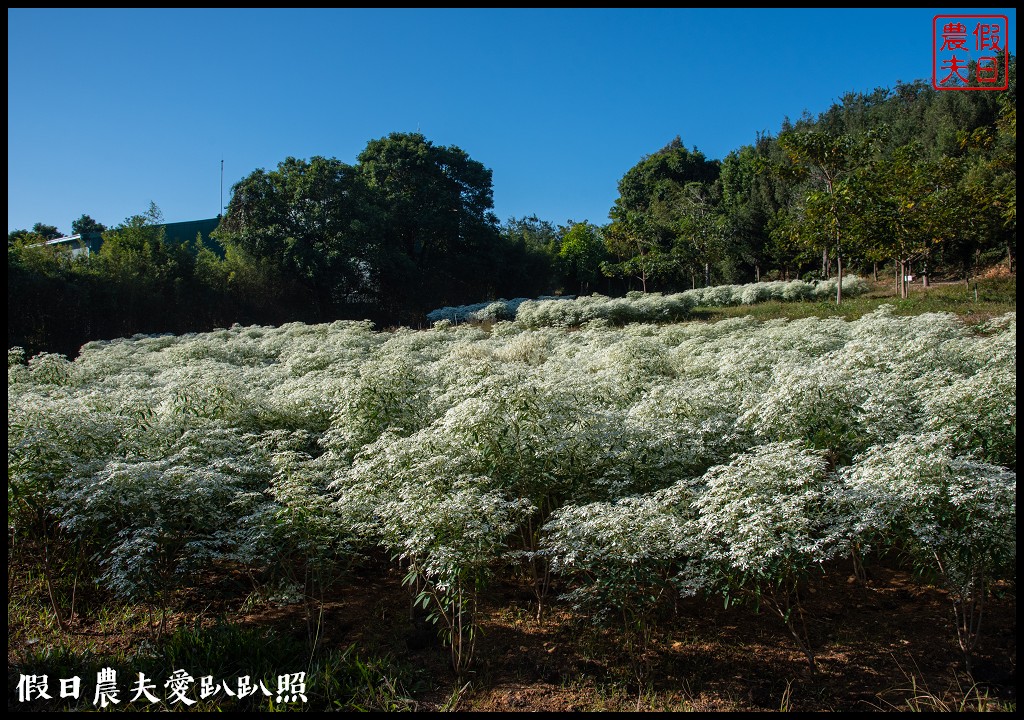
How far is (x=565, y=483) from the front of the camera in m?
4.18

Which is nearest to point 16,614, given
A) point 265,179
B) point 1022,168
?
point 1022,168

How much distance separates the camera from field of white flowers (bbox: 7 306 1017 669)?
122 inches

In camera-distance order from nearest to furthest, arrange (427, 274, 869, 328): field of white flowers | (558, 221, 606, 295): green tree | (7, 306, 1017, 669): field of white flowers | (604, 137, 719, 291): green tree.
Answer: (7, 306, 1017, 669): field of white flowers → (427, 274, 869, 328): field of white flowers → (604, 137, 719, 291): green tree → (558, 221, 606, 295): green tree

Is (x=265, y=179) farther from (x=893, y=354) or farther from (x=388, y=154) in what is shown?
(x=893, y=354)

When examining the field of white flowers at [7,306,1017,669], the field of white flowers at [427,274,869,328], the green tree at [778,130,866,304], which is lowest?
the field of white flowers at [7,306,1017,669]

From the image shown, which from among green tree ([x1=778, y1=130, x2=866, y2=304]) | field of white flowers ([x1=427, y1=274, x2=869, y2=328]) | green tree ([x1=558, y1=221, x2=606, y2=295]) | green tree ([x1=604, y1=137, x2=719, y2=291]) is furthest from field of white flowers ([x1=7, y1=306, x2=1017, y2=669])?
green tree ([x1=558, y1=221, x2=606, y2=295])

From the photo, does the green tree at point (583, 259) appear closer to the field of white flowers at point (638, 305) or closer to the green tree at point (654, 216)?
the green tree at point (654, 216)

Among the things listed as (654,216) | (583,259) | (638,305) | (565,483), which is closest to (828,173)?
(638,305)

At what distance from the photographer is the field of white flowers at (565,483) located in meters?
3.10

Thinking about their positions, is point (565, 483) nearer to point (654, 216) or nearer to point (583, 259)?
point (583, 259)

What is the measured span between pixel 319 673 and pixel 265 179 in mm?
24975

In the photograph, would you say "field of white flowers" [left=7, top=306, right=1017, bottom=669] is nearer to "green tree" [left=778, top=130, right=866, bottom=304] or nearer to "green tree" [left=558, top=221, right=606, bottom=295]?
"green tree" [left=778, top=130, right=866, bottom=304]

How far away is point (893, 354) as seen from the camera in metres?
5.92

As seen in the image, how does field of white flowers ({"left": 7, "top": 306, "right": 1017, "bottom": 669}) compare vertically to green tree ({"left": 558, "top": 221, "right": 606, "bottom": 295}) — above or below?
below
